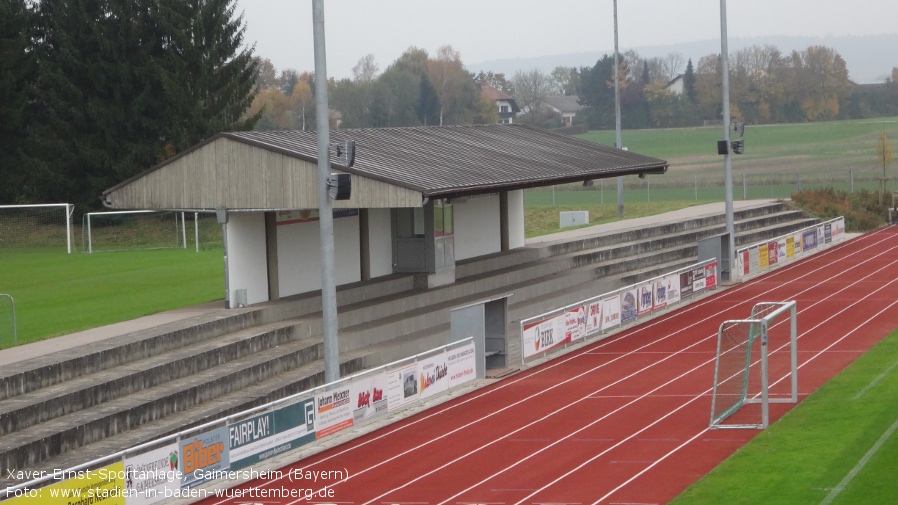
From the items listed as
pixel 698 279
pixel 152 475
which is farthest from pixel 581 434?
pixel 698 279

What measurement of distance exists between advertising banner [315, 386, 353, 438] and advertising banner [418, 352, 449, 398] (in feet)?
8.53

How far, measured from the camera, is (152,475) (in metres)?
15.5

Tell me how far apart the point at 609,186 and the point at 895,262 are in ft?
135

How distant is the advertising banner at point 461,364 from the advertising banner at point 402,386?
5.24 ft

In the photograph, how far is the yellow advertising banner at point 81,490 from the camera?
42.9 ft

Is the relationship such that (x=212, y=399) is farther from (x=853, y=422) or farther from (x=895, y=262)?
(x=895, y=262)

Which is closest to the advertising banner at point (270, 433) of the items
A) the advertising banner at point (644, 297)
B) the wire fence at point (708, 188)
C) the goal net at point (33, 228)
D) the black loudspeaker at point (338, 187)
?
the black loudspeaker at point (338, 187)

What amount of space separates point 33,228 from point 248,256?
18460 mm

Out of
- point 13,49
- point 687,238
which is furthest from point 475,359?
point 13,49

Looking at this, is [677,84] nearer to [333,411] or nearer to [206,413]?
[333,411]

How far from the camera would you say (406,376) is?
2222 centimetres

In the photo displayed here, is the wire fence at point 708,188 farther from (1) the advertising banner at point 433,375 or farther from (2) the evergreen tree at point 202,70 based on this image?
(1) the advertising banner at point 433,375

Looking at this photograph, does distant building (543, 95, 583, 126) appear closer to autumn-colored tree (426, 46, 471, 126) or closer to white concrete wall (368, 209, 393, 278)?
autumn-colored tree (426, 46, 471, 126)

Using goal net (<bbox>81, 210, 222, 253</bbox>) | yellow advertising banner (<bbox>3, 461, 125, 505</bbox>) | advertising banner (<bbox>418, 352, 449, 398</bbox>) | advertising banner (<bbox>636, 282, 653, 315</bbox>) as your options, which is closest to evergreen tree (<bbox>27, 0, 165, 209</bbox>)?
goal net (<bbox>81, 210, 222, 253</bbox>)
